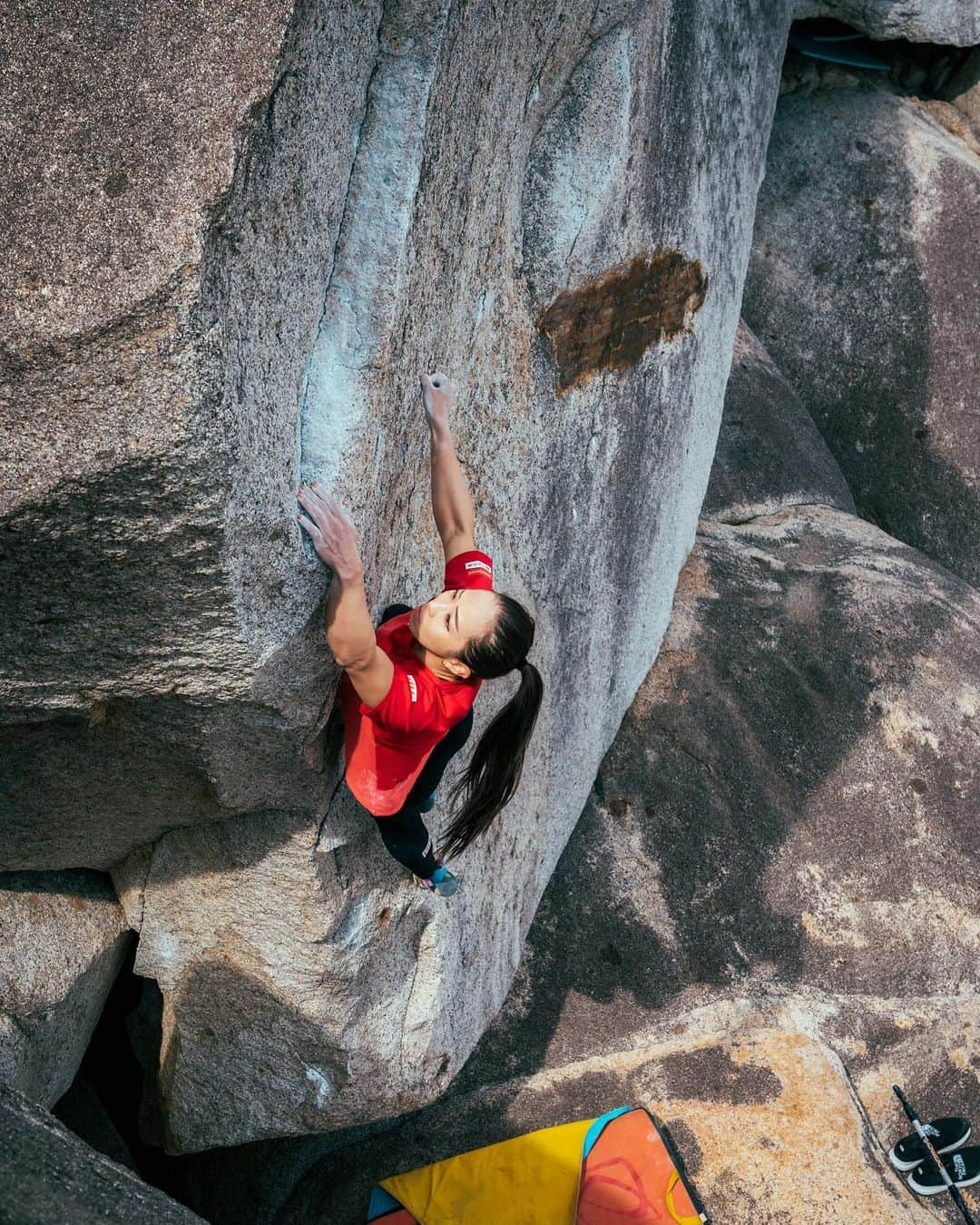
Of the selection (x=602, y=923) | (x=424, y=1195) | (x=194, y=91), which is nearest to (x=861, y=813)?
(x=602, y=923)

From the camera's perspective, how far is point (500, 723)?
255cm

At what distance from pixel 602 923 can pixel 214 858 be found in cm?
181

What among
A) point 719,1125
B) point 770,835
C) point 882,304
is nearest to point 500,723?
point 719,1125

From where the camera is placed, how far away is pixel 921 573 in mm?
5598

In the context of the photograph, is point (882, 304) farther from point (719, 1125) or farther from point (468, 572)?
point (468, 572)

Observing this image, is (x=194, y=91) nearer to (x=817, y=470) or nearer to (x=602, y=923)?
(x=602, y=923)

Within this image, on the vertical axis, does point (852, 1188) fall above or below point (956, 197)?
below

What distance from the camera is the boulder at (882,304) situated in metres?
6.89

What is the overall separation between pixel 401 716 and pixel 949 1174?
2.72 meters

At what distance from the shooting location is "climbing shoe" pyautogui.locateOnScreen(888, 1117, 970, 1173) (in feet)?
12.5

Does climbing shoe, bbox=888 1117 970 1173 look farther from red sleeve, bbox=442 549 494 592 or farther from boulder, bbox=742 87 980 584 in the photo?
boulder, bbox=742 87 980 584

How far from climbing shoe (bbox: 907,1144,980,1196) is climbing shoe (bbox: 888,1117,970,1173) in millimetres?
30

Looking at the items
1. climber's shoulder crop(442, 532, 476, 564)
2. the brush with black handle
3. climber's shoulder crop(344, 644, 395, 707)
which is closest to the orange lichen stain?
climber's shoulder crop(442, 532, 476, 564)

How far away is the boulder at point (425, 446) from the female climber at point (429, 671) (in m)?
0.07
